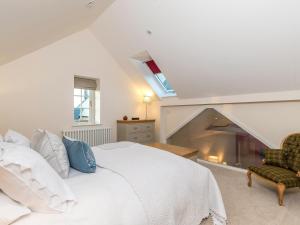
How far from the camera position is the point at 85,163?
166 cm

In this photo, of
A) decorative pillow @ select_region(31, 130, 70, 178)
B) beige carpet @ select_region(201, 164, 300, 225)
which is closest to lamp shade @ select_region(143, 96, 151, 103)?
beige carpet @ select_region(201, 164, 300, 225)

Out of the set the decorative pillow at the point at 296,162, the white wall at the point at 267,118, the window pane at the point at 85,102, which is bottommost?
the decorative pillow at the point at 296,162

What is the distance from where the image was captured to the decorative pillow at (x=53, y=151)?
60.7 inches

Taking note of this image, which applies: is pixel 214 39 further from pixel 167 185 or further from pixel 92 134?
pixel 92 134

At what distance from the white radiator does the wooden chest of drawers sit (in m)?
0.31

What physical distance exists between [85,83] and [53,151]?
2958mm

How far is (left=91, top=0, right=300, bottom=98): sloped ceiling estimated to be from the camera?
229 cm

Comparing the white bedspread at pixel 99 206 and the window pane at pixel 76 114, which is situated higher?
the window pane at pixel 76 114

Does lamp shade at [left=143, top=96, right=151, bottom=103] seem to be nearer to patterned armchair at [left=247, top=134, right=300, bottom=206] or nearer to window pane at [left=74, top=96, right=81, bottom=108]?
window pane at [left=74, top=96, right=81, bottom=108]

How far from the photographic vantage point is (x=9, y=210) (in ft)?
3.24

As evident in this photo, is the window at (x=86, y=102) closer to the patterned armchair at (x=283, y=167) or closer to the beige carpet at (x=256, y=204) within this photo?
the beige carpet at (x=256, y=204)

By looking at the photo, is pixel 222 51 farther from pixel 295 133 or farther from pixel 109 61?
pixel 109 61

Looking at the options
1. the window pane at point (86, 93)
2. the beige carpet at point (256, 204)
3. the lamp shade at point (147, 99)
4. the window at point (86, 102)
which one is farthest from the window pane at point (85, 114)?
the beige carpet at point (256, 204)

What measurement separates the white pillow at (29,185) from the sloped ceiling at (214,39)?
8.40ft
